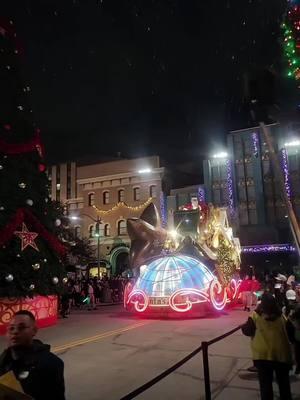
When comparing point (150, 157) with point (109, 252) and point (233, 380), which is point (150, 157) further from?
point (233, 380)

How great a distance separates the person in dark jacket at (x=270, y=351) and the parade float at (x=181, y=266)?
36.7 feet

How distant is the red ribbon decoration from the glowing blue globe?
3.83 metres

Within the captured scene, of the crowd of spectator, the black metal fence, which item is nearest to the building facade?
the black metal fence

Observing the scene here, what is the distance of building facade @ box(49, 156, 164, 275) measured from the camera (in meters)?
47.7

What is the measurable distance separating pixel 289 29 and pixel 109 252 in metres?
42.8

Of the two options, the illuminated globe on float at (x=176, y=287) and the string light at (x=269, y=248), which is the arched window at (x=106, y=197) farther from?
the illuminated globe on float at (x=176, y=287)

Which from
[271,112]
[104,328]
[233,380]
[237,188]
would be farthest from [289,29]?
[237,188]

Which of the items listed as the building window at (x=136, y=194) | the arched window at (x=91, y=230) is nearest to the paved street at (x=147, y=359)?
the building window at (x=136, y=194)

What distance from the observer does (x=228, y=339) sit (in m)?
11.5

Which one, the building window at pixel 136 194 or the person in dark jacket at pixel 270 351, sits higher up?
the building window at pixel 136 194

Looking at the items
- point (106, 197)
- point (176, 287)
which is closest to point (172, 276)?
point (176, 287)

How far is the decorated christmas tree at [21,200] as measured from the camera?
48.1 feet

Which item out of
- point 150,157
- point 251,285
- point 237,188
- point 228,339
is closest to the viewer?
point 228,339

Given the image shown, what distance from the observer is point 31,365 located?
291 centimetres
